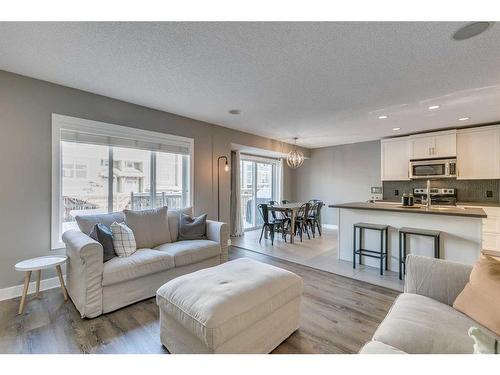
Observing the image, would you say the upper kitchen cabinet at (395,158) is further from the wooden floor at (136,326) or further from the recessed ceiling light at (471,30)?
the recessed ceiling light at (471,30)

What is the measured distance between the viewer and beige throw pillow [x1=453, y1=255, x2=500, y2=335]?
1.21 m

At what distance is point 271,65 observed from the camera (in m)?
2.35

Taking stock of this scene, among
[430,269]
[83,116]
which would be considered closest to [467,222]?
[430,269]

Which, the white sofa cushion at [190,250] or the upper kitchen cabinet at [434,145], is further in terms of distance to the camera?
the upper kitchen cabinet at [434,145]

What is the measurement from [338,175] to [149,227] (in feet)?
18.2

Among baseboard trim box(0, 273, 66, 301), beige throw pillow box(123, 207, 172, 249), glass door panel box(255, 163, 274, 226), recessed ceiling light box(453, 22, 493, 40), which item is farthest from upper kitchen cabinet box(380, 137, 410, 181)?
baseboard trim box(0, 273, 66, 301)

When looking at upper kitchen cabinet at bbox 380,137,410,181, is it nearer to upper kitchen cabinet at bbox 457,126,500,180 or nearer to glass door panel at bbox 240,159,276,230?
upper kitchen cabinet at bbox 457,126,500,180

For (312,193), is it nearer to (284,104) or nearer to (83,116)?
(284,104)

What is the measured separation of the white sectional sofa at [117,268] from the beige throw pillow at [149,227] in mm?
119

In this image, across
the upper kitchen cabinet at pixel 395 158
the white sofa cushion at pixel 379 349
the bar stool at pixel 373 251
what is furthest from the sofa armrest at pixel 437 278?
the upper kitchen cabinet at pixel 395 158

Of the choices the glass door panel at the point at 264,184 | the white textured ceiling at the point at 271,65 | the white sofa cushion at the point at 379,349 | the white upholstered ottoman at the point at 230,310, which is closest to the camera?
the white sofa cushion at the point at 379,349

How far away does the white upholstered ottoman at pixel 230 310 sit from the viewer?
56.5 inches
